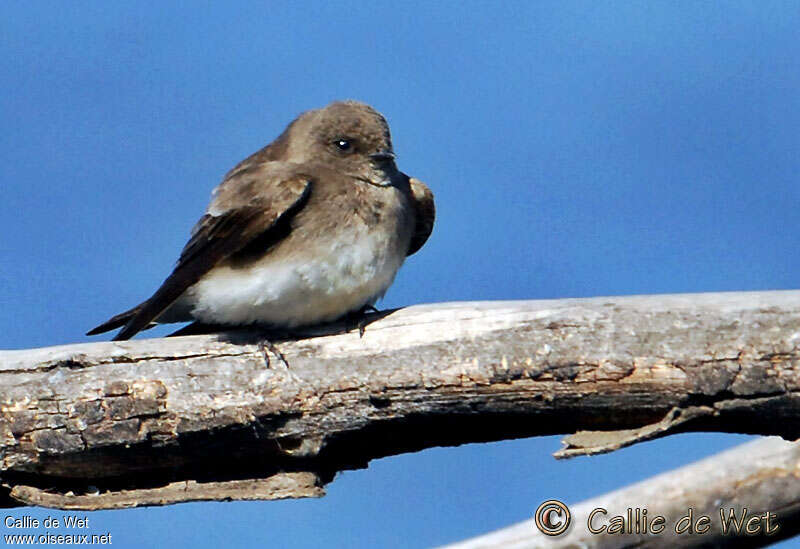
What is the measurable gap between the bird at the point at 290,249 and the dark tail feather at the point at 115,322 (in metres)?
0.01

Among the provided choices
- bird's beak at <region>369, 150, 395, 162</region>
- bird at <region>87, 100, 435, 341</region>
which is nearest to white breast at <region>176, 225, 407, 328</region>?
bird at <region>87, 100, 435, 341</region>

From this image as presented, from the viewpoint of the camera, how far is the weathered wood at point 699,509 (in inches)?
170

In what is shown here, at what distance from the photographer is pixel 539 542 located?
4.29 metres

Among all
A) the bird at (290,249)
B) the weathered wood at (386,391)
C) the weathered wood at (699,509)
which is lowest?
the weathered wood at (699,509)

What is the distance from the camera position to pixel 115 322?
19.3ft

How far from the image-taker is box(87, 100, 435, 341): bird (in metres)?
5.37

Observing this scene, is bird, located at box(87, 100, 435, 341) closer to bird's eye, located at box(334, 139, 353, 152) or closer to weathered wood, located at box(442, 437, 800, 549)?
bird's eye, located at box(334, 139, 353, 152)

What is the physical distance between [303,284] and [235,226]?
0.45 metres

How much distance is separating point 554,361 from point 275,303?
1.40m

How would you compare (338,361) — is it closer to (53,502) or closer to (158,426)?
(158,426)

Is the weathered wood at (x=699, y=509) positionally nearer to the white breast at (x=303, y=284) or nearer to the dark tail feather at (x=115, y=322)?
the white breast at (x=303, y=284)

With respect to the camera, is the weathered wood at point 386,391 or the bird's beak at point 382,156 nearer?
the weathered wood at point 386,391

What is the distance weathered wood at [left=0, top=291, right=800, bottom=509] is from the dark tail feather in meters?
0.73

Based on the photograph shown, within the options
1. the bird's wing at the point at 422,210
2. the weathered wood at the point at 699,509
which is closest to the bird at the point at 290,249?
the bird's wing at the point at 422,210
